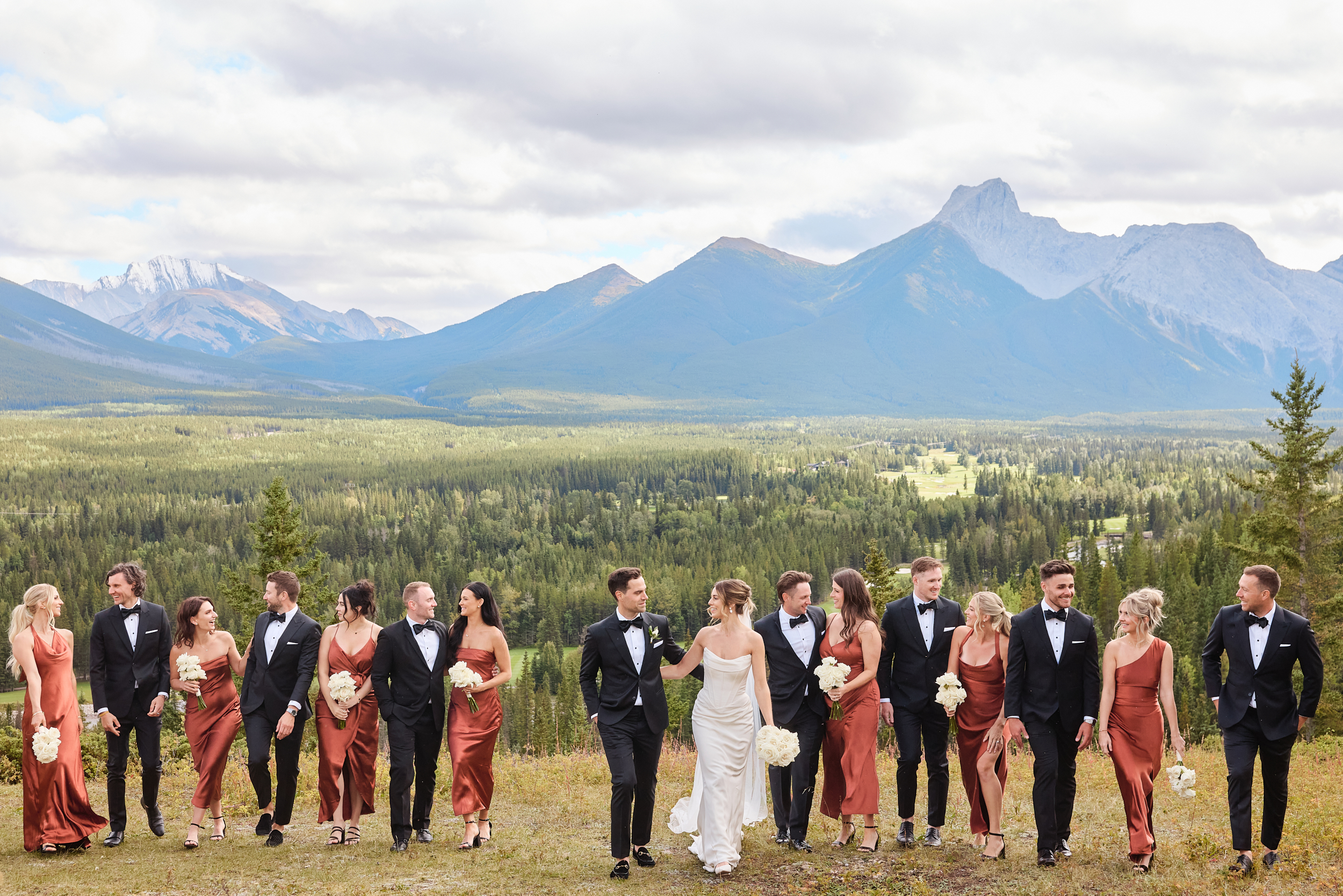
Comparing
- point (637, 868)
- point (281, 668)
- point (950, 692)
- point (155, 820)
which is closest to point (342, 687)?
point (281, 668)

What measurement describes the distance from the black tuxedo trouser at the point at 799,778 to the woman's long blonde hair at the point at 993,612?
225 cm

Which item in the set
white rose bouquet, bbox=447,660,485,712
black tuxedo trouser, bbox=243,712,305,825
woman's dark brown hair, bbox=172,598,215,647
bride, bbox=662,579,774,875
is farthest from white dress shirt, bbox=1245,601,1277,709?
woman's dark brown hair, bbox=172,598,215,647

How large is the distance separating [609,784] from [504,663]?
540 centimetres

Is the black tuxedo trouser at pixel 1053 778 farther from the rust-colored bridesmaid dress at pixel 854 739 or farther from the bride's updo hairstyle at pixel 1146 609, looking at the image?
the rust-colored bridesmaid dress at pixel 854 739

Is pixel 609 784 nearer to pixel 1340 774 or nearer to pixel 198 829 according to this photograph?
pixel 198 829

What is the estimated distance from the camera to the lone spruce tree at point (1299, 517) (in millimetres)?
30781

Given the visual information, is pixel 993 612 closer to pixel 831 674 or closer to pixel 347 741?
pixel 831 674

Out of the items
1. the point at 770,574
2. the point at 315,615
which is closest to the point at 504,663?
the point at 315,615

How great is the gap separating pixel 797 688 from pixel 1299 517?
89.5 ft

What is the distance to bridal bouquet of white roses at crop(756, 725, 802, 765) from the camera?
10.7 meters

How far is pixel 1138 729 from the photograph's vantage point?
10.7 metres

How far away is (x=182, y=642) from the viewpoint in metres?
12.2

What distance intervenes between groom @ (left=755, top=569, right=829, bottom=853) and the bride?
1.12 feet

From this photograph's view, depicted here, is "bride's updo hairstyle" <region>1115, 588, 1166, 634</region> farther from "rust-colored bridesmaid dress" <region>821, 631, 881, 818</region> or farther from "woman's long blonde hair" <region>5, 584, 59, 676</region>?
"woman's long blonde hair" <region>5, 584, 59, 676</region>
